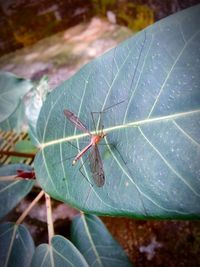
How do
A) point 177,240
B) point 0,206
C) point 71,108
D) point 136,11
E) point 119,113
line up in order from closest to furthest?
point 119,113 → point 71,108 → point 0,206 → point 177,240 → point 136,11

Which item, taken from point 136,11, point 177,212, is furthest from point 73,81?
point 136,11

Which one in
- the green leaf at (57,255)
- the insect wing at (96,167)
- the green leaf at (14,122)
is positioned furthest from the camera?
the green leaf at (14,122)

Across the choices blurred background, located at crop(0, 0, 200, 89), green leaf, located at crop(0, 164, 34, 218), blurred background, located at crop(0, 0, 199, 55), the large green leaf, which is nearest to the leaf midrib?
the large green leaf

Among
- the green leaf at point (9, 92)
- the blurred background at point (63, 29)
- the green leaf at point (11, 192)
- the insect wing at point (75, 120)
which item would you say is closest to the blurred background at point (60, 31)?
the blurred background at point (63, 29)

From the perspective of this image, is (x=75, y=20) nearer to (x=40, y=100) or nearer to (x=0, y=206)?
(x=40, y=100)

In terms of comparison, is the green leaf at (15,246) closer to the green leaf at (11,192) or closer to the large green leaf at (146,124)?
the green leaf at (11,192)

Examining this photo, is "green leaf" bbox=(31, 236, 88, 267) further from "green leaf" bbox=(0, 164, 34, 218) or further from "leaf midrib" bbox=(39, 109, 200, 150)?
"leaf midrib" bbox=(39, 109, 200, 150)
